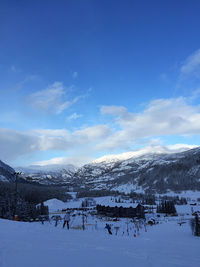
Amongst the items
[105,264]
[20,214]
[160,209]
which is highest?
[105,264]

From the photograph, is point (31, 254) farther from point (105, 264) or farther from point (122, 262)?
point (122, 262)

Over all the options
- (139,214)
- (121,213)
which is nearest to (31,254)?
(139,214)

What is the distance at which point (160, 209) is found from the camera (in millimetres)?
105750

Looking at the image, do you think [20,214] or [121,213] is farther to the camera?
[121,213]

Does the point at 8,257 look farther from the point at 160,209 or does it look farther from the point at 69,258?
the point at 160,209

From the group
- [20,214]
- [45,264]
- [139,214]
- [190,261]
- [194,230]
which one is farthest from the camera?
[139,214]

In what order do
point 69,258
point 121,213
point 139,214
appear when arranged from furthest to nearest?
1. point 121,213
2. point 139,214
3. point 69,258

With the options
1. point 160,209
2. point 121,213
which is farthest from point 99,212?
point 160,209

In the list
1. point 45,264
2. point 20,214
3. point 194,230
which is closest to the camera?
point 45,264

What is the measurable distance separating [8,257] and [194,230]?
22.9 meters

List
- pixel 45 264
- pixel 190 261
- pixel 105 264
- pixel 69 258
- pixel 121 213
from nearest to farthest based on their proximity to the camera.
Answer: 1. pixel 45 264
2. pixel 105 264
3. pixel 69 258
4. pixel 190 261
5. pixel 121 213

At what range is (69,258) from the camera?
22.6 ft

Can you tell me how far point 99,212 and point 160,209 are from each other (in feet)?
106

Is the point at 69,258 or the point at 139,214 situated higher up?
the point at 69,258
